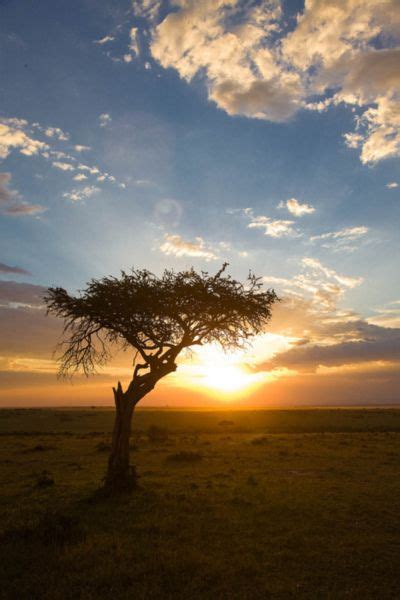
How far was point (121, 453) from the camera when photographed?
18500 mm

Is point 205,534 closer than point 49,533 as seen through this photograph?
No

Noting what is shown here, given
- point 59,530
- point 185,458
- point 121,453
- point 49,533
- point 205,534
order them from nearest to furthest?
point 49,533
point 59,530
point 205,534
point 121,453
point 185,458

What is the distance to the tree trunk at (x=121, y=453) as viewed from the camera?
17984mm

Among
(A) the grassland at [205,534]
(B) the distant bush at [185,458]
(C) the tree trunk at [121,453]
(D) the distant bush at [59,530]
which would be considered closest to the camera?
(A) the grassland at [205,534]

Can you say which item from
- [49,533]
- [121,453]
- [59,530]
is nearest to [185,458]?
[121,453]

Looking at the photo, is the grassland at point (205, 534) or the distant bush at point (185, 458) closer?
the grassland at point (205, 534)

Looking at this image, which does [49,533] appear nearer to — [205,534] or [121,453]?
[205,534]

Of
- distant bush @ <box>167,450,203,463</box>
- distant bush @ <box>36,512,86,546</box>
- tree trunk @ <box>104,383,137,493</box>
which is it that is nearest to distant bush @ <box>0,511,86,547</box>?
distant bush @ <box>36,512,86,546</box>

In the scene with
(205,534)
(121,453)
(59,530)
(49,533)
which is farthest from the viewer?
(121,453)

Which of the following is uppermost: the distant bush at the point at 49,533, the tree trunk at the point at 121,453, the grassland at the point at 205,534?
the tree trunk at the point at 121,453

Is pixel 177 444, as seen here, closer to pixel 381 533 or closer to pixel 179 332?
pixel 179 332

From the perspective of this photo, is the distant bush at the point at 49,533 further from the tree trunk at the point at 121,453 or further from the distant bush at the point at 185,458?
the distant bush at the point at 185,458

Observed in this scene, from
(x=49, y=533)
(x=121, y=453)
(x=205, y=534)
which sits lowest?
(x=205, y=534)

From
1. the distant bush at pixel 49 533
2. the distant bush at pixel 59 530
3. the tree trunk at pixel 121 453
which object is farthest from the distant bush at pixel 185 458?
the distant bush at pixel 49 533
